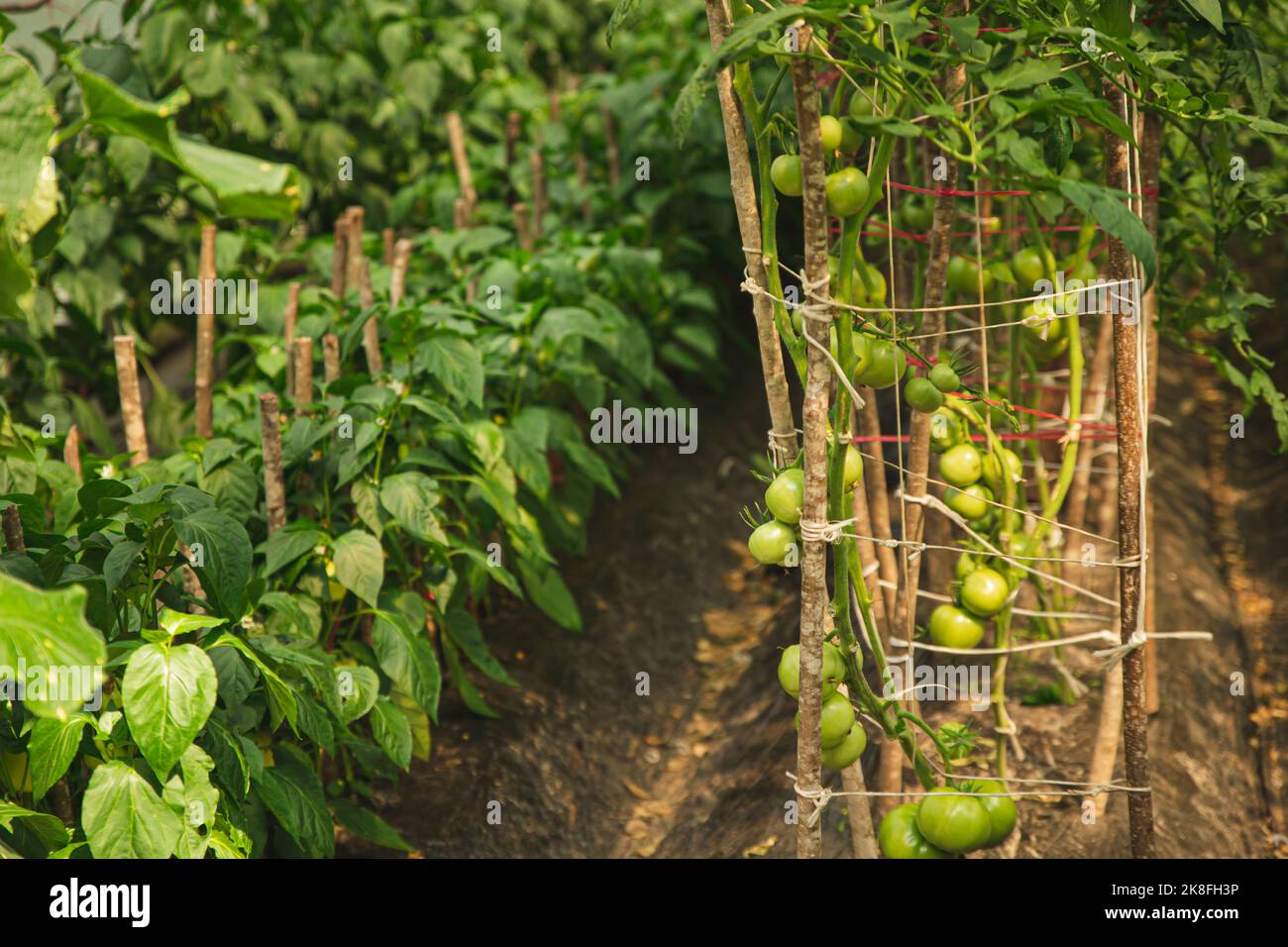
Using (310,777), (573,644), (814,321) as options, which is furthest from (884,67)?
(573,644)

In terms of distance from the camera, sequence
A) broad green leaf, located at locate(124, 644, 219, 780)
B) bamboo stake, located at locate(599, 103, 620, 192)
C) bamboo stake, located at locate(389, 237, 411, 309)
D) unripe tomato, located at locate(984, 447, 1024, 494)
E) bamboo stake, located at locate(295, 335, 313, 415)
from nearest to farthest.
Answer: broad green leaf, located at locate(124, 644, 219, 780)
unripe tomato, located at locate(984, 447, 1024, 494)
bamboo stake, located at locate(295, 335, 313, 415)
bamboo stake, located at locate(389, 237, 411, 309)
bamboo stake, located at locate(599, 103, 620, 192)

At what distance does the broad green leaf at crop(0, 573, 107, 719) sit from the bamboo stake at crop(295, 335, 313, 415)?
43.8 inches

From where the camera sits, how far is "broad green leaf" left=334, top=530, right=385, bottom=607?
1.82 m

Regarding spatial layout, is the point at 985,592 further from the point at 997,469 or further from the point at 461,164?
the point at 461,164

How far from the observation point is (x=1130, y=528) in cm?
162

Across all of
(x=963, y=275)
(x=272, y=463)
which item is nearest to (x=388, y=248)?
(x=272, y=463)

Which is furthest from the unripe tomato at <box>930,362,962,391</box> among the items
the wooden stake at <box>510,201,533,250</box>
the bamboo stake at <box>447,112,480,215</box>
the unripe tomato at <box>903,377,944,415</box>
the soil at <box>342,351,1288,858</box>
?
the bamboo stake at <box>447,112,480,215</box>

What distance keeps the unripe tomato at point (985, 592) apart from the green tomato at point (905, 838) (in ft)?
0.96

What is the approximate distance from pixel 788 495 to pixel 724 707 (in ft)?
4.51

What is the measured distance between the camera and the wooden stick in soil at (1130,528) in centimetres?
161

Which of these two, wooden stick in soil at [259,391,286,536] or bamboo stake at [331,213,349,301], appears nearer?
wooden stick in soil at [259,391,286,536]

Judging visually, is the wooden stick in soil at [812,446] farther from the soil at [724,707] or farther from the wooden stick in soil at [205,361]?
the wooden stick in soil at [205,361]

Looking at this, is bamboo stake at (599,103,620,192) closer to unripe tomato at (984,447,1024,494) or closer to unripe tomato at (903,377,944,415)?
unripe tomato at (984,447,1024,494)

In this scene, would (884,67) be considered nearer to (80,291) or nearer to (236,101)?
(80,291)
